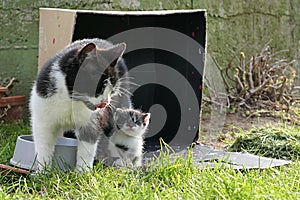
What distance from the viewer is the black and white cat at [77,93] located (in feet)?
8.65

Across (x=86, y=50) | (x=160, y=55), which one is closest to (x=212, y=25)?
(x=160, y=55)

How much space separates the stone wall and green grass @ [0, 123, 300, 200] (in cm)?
162

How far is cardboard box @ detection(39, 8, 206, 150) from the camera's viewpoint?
145 inches

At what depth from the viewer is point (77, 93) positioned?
2.69m

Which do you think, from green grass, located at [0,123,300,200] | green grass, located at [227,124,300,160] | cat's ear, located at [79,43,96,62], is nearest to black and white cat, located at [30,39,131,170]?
cat's ear, located at [79,43,96,62]

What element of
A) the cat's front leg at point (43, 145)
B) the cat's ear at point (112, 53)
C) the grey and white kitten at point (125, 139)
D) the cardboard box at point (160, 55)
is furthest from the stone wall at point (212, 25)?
the cat's ear at point (112, 53)

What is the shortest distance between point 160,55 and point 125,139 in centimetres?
111

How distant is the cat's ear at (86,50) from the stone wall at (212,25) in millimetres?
1815

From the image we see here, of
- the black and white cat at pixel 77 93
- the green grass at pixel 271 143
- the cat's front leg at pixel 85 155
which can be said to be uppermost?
the black and white cat at pixel 77 93

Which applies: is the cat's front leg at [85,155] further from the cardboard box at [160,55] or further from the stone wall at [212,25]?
the stone wall at [212,25]

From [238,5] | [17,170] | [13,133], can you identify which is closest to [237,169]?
[17,170]

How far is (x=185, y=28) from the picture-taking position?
388 centimetres

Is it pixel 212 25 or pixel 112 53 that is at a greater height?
pixel 212 25

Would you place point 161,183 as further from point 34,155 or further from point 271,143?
point 271,143
